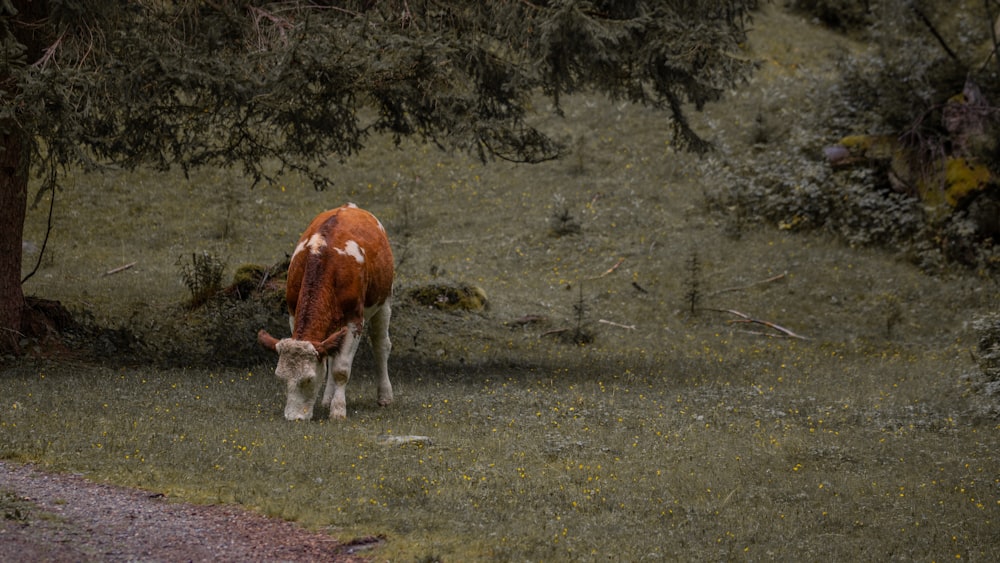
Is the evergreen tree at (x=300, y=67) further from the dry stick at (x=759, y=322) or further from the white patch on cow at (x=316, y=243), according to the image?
the dry stick at (x=759, y=322)

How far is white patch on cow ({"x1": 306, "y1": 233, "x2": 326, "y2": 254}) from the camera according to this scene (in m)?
12.9

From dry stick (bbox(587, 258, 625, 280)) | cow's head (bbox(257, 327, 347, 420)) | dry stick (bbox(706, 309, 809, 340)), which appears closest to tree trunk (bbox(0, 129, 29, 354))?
cow's head (bbox(257, 327, 347, 420))

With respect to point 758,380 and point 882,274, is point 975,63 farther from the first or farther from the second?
point 758,380

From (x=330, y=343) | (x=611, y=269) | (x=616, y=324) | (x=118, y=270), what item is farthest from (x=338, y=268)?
(x=611, y=269)

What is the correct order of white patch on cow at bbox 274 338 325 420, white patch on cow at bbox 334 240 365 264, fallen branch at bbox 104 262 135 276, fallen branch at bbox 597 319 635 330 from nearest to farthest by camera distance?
1. white patch on cow at bbox 274 338 325 420
2. white patch on cow at bbox 334 240 365 264
3. fallen branch at bbox 597 319 635 330
4. fallen branch at bbox 104 262 135 276

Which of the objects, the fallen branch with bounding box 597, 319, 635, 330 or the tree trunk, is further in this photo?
the fallen branch with bounding box 597, 319, 635, 330

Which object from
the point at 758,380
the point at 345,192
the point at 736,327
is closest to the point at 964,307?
the point at 736,327

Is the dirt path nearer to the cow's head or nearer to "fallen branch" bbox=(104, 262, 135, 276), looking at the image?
the cow's head

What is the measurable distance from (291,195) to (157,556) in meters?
24.7

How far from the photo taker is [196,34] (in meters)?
15.8

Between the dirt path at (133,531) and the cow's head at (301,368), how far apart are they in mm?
3053

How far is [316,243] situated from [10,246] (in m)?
5.62

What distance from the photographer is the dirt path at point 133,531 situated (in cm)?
775

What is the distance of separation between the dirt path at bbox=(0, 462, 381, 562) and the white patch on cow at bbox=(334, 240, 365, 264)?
15.6ft
